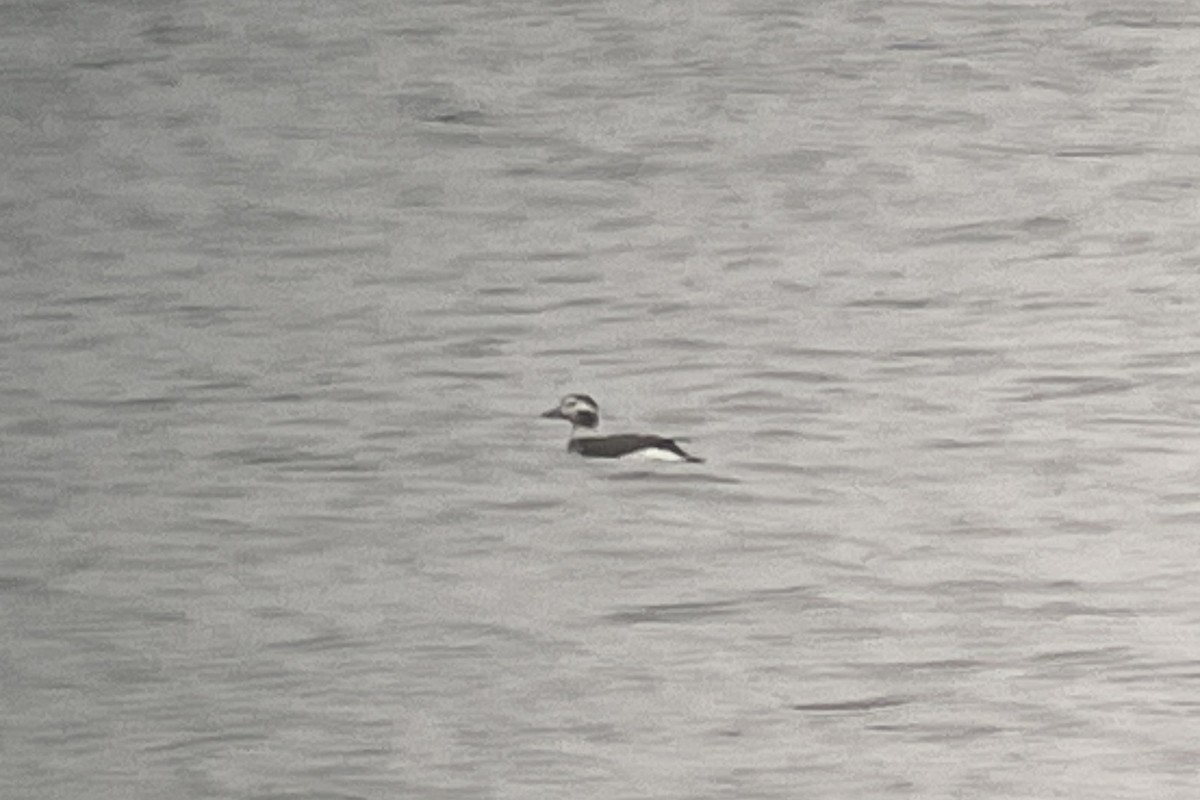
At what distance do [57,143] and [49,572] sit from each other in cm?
31

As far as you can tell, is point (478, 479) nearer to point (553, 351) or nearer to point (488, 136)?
point (553, 351)

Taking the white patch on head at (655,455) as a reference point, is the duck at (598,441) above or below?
above

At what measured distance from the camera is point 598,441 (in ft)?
4.75

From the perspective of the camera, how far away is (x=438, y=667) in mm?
1447

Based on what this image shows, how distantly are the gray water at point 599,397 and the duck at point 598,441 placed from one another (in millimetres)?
11

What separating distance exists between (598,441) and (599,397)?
0.11 feet

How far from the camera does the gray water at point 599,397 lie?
144 cm

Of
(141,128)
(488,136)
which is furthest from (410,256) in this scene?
(141,128)

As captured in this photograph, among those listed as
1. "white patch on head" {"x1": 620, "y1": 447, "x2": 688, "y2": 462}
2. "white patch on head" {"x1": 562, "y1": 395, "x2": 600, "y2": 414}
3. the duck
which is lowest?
"white patch on head" {"x1": 620, "y1": 447, "x2": 688, "y2": 462}

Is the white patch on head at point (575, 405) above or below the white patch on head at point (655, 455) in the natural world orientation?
above

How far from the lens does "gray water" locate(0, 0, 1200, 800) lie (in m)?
1.44

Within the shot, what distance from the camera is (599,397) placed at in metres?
1.46

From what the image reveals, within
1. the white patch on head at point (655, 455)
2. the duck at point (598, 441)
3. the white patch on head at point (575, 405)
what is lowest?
the white patch on head at point (655, 455)

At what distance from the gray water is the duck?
0.04 feet
